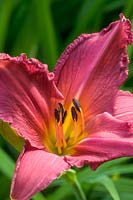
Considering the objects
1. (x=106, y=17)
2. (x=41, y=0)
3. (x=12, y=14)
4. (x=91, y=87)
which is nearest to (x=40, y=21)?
(x=41, y=0)

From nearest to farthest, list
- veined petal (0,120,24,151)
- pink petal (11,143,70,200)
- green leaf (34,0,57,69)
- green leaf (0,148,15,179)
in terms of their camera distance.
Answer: pink petal (11,143,70,200) → veined petal (0,120,24,151) → green leaf (0,148,15,179) → green leaf (34,0,57,69)

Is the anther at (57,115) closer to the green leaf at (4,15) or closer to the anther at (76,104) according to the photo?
the anther at (76,104)

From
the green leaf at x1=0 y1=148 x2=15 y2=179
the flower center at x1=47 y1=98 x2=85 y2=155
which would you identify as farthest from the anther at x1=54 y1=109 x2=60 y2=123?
the green leaf at x1=0 y1=148 x2=15 y2=179

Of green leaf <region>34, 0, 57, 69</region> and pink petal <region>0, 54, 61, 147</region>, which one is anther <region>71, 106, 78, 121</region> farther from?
green leaf <region>34, 0, 57, 69</region>

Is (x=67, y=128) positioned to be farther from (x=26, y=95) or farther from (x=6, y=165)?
(x=6, y=165)

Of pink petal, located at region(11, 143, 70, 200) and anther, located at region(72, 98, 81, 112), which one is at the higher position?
anther, located at region(72, 98, 81, 112)

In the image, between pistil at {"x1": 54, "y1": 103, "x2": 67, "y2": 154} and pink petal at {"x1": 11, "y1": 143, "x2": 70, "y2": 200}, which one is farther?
pistil at {"x1": 54, "y1": 103, "x2": 67, "y2": 154}

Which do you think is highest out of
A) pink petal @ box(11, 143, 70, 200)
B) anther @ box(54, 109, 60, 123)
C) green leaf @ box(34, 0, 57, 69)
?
green leaf @ box(34, 0, 57, 69)
